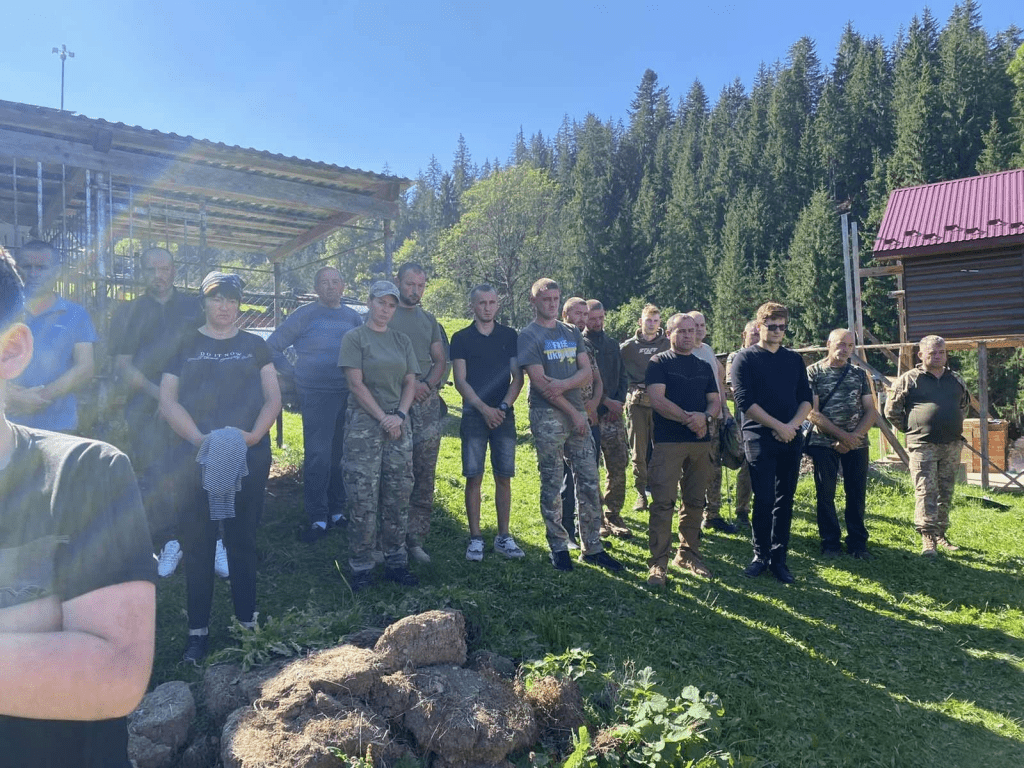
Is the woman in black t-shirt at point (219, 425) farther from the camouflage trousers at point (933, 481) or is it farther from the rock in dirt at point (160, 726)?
the camouflage trousers at point (933, 481)

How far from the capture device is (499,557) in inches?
212

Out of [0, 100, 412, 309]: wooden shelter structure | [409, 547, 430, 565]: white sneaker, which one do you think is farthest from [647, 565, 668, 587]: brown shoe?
[0, 100, 412, 309]: wooden shelter structure

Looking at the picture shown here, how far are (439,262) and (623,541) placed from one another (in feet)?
150

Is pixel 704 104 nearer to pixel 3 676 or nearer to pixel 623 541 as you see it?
pixel 623 541

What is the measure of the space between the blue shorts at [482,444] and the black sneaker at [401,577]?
2.92ft

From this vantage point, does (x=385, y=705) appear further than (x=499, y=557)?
No

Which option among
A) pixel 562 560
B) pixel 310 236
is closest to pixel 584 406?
pixel 562 560

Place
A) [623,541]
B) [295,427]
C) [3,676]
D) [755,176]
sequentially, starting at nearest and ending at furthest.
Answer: [3,676]
[623,541]
[295,427]
[755,176]

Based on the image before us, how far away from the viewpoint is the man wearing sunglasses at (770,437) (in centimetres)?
542

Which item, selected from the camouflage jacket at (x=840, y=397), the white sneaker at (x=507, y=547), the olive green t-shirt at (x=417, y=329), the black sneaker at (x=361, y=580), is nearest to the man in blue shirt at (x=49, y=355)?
the black sneaker at (x=361, y=580)

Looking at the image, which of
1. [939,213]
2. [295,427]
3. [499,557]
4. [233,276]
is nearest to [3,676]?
[233,276]

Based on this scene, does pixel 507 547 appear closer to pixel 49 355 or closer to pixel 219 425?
pixel 219 425

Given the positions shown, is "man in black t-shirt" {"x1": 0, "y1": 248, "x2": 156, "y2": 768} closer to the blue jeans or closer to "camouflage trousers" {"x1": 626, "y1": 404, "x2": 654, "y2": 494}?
the blue jeans

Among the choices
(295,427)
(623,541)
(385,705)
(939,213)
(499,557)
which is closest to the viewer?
(385,705)
